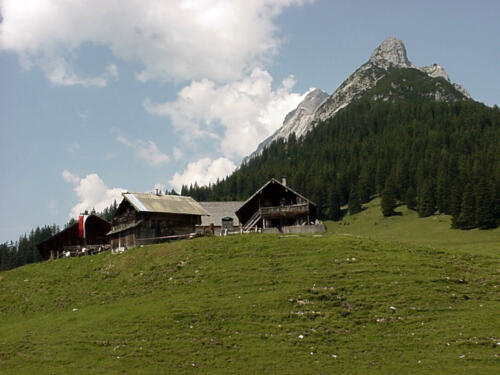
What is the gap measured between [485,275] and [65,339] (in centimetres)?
2859

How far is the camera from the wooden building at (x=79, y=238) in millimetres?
78562

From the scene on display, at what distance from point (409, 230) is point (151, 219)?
179 ft

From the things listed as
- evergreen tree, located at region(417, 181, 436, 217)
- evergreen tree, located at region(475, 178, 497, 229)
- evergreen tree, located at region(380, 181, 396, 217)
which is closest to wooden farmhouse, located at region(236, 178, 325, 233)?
evergreen tree, located at region(475, 178, 497, 229)

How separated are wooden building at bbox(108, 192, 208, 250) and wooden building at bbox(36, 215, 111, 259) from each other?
1612cm

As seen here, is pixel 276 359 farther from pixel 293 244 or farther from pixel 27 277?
pixel 27 277

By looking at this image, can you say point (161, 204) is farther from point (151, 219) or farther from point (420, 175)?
point (420, 175)

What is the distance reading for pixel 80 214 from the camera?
79375 millimetres

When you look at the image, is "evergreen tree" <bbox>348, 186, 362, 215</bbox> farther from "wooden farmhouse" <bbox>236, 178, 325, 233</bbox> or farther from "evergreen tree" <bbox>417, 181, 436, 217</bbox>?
"wooden farmhouse" <bbox>236, 178, 325, 233</bbox>

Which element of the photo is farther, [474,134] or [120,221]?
[474,134]

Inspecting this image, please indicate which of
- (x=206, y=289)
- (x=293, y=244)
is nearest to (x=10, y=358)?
(x=206, y=289)

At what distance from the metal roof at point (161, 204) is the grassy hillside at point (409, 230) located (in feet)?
67.0

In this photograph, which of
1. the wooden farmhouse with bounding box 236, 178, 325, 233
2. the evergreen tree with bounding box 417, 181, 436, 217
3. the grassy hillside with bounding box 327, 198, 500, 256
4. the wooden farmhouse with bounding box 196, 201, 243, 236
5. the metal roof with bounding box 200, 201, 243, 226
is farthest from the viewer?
the evergreen tree with bounding box 417, 181, 436, 217

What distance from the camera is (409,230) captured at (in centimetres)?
9294

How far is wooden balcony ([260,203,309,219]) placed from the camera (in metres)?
64.8
